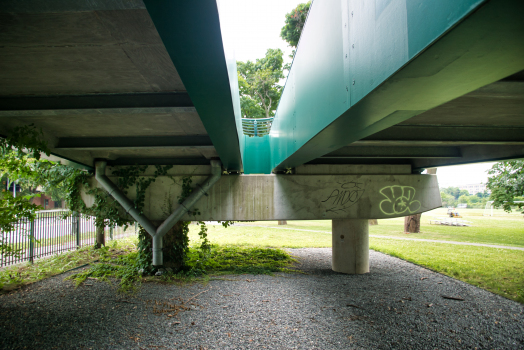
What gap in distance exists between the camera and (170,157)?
26.5 ft

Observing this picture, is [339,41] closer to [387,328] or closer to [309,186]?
[387,328]

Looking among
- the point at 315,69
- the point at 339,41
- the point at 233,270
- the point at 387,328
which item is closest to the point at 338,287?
the point at 387,328

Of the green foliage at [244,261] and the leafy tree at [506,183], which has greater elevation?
the leafy tree at [506,183]

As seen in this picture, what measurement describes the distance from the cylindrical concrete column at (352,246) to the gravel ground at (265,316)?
2.45 feet

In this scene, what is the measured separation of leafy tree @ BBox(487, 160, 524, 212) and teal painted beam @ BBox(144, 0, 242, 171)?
47.8 ft

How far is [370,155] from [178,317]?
5.71m

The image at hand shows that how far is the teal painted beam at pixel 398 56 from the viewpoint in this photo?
123 cm

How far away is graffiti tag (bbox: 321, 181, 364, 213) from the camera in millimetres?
8289

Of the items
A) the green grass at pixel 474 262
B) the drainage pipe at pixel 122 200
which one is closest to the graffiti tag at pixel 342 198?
the green grass at pixel 474 262

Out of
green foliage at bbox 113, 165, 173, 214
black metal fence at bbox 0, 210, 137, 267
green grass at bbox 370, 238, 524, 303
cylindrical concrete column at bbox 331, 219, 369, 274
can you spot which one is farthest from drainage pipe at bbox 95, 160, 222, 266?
green grass at bbox 370, 238, 524, 303

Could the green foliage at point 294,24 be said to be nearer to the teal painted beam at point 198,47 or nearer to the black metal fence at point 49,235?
→ the black metal fence at point 49,235

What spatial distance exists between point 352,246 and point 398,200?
7.00 feet

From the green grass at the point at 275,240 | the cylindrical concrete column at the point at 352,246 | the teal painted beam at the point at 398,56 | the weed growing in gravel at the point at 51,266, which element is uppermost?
the teal painted beam at the point at 398,56

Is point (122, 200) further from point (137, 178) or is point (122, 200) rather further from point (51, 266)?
point (51, 266)
